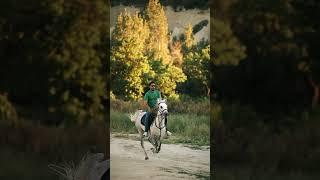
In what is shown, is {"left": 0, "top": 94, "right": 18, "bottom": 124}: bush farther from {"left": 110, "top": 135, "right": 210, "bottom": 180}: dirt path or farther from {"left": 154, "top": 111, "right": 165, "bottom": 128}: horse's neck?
{"left": 154, "top": 111, "right": 165, "bottom": 128}: horse's neck

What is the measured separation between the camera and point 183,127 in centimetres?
720

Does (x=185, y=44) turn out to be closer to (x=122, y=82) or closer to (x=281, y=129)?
(x=122, y=82)

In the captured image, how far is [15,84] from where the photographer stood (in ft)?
23.8

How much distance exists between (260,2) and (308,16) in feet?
1.80

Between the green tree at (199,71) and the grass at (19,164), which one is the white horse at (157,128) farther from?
the grass at (19,164)

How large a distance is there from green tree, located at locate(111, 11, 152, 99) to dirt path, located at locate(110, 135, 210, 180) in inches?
22.8

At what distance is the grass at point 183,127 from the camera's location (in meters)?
7.10

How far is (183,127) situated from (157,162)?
0.50m

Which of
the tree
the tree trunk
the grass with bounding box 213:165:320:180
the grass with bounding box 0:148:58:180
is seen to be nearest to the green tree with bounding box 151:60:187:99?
the tree

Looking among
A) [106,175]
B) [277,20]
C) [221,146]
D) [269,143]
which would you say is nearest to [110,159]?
[106,175]

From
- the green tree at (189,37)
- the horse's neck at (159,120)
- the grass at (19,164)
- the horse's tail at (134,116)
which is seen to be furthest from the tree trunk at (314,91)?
the grass at (19,164)

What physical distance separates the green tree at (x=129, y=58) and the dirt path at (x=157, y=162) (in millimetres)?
579

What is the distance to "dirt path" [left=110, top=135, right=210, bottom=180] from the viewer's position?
7133mm

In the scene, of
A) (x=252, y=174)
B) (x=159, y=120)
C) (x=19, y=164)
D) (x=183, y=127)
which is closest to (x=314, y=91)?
(x=252, y=174)
